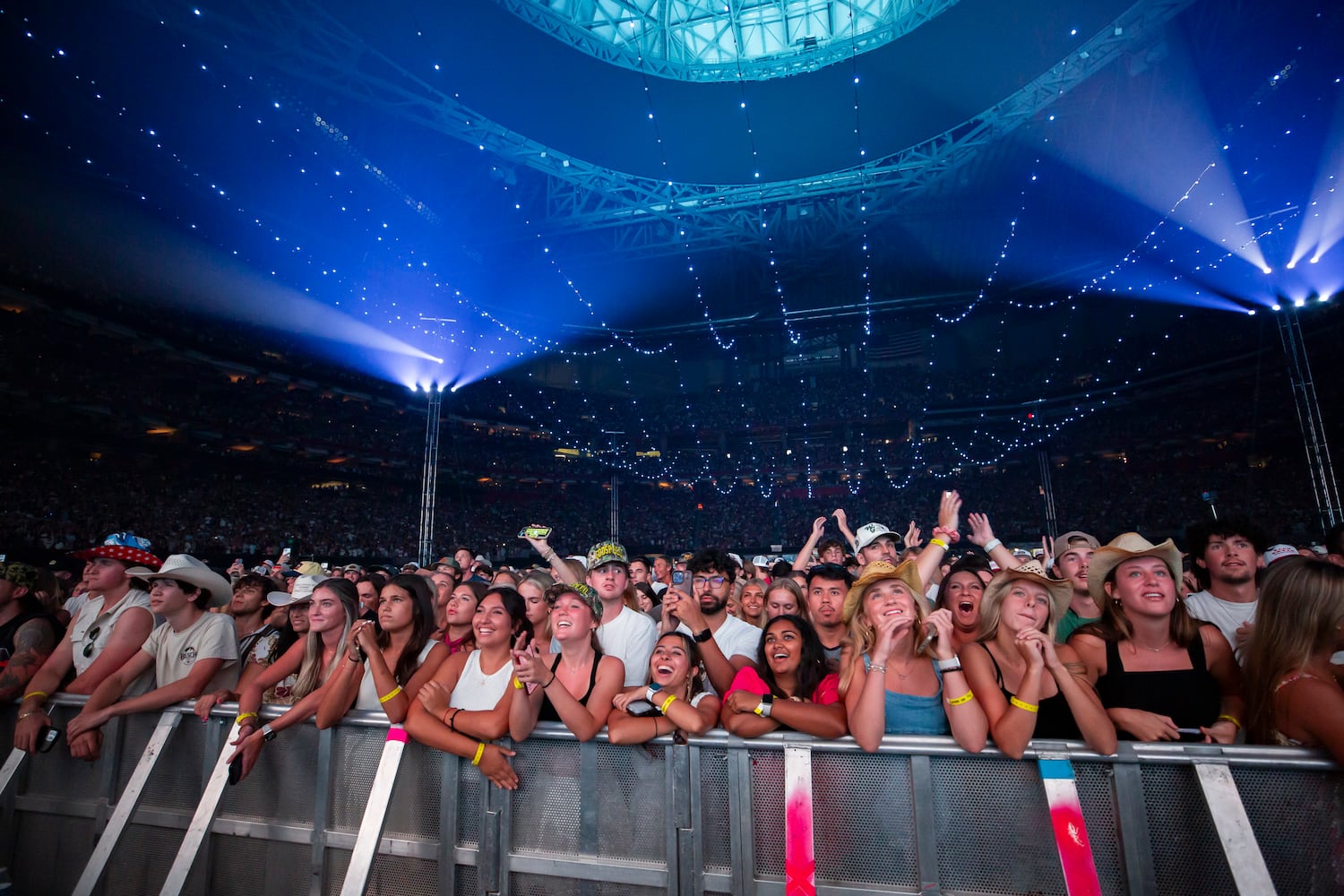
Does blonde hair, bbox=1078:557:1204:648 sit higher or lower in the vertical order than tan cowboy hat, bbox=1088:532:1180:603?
lower

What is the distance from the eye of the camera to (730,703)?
8.30 ft

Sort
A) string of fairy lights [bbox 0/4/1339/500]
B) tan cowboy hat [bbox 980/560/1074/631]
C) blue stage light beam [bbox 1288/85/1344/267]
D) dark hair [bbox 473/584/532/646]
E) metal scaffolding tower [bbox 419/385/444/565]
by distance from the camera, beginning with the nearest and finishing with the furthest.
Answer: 1. tan cowboy hat [bbox 980/560/1074/631]
2. dark hair [bbox 473/584/532/646]
3. blue stage light beam [bbox 1288/85/1344/267]
4. metal scaffolding tower [bbox 419/385/444/565]
5. string of fairy lights [bbox 0/4/1339/500]

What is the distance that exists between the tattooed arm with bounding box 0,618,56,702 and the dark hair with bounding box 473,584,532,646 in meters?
2.97

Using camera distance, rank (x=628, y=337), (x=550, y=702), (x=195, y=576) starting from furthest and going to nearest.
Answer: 1. (x=628, y=337)
2. (x=195, y=576)
3. (x=550, y=702)

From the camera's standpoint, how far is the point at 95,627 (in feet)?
12.0

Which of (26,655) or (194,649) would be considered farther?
(26,655)

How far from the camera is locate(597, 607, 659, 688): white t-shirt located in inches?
141

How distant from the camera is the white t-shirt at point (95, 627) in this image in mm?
3596

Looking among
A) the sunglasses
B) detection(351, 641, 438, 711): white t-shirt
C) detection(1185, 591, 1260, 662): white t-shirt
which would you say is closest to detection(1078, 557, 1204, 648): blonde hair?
detection(1185, 591, 1260, 662): white t-shirt

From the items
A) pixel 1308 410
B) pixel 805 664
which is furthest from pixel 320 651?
pixel 1308 410

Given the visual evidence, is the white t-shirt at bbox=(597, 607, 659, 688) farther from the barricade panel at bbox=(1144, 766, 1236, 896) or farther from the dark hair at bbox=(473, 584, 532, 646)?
the barricade panel at bbox=(1144, 766, 1236, 896)

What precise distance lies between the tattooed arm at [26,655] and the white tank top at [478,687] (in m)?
2.83

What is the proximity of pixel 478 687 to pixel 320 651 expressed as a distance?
3.82ft

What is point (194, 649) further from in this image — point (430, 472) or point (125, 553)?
point (430, 472)
